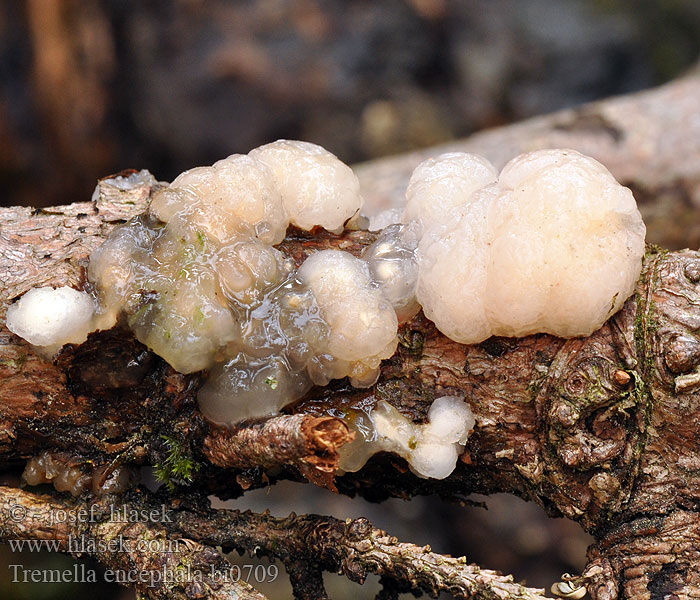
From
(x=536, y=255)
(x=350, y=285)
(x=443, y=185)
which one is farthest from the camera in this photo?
(x=443, y=185)

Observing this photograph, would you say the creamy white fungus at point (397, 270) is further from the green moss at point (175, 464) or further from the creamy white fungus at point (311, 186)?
the green moss at point (175, 464)

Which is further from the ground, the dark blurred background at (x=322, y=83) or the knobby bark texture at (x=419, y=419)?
the dark blurred background at (x=322, y=83)

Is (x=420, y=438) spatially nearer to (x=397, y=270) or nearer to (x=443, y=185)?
(x=397, y=270)

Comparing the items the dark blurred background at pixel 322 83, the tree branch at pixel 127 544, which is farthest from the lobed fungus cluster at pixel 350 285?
the dark blurred background at pixel 322 83

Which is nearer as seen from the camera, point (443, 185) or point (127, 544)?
point (127, 544)

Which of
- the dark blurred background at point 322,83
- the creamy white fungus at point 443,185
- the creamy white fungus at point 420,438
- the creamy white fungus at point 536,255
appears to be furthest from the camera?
the dark blurred background at point 322,83

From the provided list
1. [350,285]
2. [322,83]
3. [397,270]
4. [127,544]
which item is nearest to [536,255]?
[397,270]
